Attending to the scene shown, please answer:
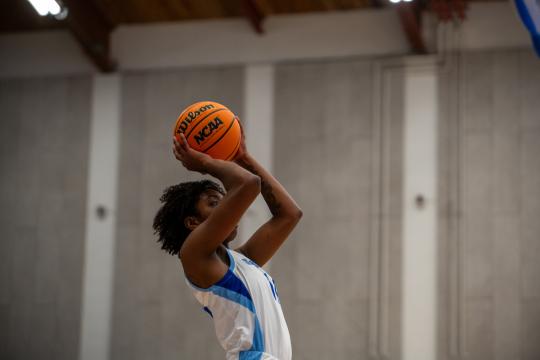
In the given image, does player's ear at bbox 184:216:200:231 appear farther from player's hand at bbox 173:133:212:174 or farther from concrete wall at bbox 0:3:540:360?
concrete wall at bbox 0:3:540:360

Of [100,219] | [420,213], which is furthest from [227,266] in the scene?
[100,219]

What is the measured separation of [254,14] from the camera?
12758 millimetres

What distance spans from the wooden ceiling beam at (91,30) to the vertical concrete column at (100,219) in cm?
33

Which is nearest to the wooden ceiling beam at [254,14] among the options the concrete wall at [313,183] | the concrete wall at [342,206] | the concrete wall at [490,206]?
the concrete wall at [313,183]

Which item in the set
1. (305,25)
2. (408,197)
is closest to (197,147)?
(408,197)

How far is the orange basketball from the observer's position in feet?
15.1

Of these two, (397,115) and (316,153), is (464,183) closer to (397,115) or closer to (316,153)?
(397,115)

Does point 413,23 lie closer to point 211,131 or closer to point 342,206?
point 342,206

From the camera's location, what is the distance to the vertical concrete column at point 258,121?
494 inches

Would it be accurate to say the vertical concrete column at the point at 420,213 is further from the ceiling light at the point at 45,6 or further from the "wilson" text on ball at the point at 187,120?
the "wilson" text on ball at the point at 187,120

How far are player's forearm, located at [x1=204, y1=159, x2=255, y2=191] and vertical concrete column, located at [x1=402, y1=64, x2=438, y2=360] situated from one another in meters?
8.08

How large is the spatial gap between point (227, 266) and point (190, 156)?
557 mm

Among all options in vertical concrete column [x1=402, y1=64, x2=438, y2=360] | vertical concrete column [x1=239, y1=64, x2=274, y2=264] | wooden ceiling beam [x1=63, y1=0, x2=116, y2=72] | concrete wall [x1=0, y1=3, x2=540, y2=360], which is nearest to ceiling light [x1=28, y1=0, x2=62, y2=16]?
wooden ceiling beam [x1=63, y1=0, x2=116, y2=72]

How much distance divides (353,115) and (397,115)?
63 centimetres
